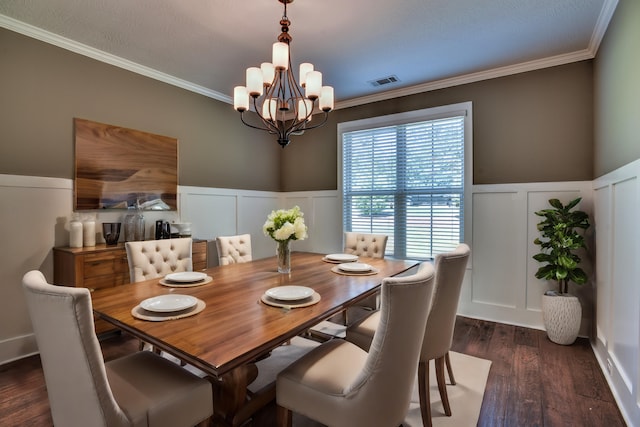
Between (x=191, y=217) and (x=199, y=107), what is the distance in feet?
4.38

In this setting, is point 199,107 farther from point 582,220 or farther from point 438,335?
point 582,220

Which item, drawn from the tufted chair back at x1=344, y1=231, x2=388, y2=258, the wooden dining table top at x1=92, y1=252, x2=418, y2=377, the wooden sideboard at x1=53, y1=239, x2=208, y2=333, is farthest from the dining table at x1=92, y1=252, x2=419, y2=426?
the wooden sideboard at x1=53, y1=239, x2=208, y2=333

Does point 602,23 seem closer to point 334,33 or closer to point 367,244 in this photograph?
point 334,33

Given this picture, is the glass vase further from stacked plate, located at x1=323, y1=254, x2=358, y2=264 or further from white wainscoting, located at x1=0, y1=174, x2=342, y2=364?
white wainscoting, located at x1=0, y1=174, x2=342, y2=364

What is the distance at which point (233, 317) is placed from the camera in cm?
138

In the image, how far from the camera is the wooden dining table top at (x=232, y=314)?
1095 mm

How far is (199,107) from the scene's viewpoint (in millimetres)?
3824

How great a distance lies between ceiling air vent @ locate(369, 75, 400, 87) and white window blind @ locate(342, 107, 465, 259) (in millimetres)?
531

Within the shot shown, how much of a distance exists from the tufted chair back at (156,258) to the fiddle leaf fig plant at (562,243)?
3.10 m

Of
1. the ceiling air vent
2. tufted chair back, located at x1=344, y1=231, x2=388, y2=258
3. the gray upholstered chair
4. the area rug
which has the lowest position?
the area rug

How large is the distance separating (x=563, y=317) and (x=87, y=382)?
337cm

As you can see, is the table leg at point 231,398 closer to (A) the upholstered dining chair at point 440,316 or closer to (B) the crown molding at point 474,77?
(A) the upholstered dining chair at point 440,316

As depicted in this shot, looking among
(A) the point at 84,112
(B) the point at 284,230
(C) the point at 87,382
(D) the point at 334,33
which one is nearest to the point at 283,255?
(B) the point at 284,230

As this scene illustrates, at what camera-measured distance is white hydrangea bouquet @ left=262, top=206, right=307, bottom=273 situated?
213cm
